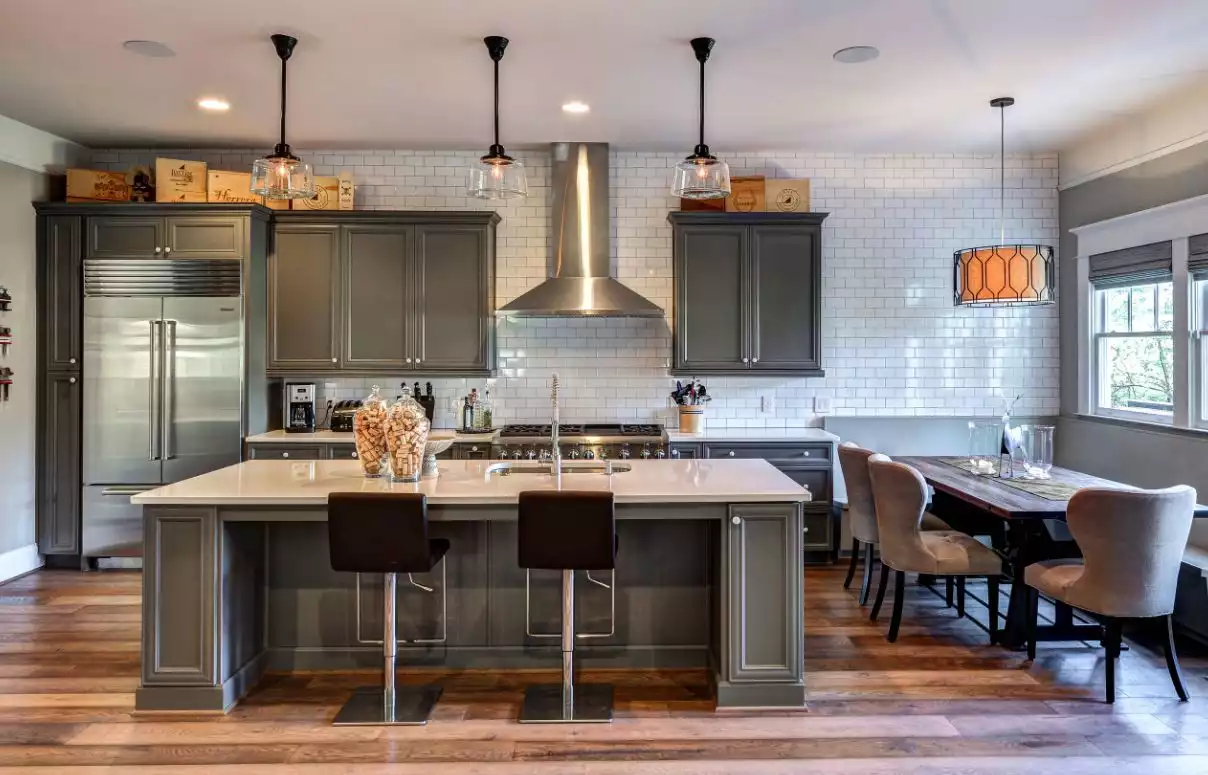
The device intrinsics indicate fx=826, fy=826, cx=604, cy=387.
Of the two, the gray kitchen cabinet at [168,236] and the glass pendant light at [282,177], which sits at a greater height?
the gray kitchen cabinet at [168,236]

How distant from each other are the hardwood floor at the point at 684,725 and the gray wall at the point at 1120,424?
1314mm

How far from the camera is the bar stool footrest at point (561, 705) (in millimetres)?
3168

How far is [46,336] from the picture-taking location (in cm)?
550

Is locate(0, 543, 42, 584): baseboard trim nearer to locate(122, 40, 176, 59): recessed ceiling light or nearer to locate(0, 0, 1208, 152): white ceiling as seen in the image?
locate(0, 0, 1208, 152): white ceiling

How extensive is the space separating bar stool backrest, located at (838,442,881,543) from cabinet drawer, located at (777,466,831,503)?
856 millimetres

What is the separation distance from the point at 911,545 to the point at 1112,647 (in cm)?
94

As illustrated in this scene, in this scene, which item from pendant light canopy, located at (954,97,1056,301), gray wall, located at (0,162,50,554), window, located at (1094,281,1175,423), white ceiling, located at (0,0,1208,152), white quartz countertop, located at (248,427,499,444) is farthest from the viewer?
white quartz countertop, located at (248,427,499,444)

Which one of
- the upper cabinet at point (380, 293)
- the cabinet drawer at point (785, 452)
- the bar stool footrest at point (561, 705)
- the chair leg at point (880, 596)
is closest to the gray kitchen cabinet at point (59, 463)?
the upper cabinet at point (380, 293)

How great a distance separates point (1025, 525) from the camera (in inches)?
151

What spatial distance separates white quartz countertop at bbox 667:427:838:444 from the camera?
559 cm

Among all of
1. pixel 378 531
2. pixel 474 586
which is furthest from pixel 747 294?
pixel 378 531

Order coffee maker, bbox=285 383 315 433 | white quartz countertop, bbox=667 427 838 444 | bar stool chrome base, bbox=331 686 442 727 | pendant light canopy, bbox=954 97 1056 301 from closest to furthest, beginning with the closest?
bar stool chrome base, bbox=331 686 442 727 < pendant light canopy, bbox=954 97 1056 301 < white quartz countertop, bbox=667 427 838 444 < coffee maker, bbox=285 383 315 433

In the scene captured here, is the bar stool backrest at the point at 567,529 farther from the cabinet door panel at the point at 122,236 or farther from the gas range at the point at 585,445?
the cabinet door panel at the point at 122,236

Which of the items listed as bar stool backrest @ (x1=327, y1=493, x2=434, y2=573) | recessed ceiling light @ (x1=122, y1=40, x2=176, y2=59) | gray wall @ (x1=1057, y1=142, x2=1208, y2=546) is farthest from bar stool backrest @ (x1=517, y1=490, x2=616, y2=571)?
gray wall @ (x1=1057, y1=142, x2=1208, y2=546)
